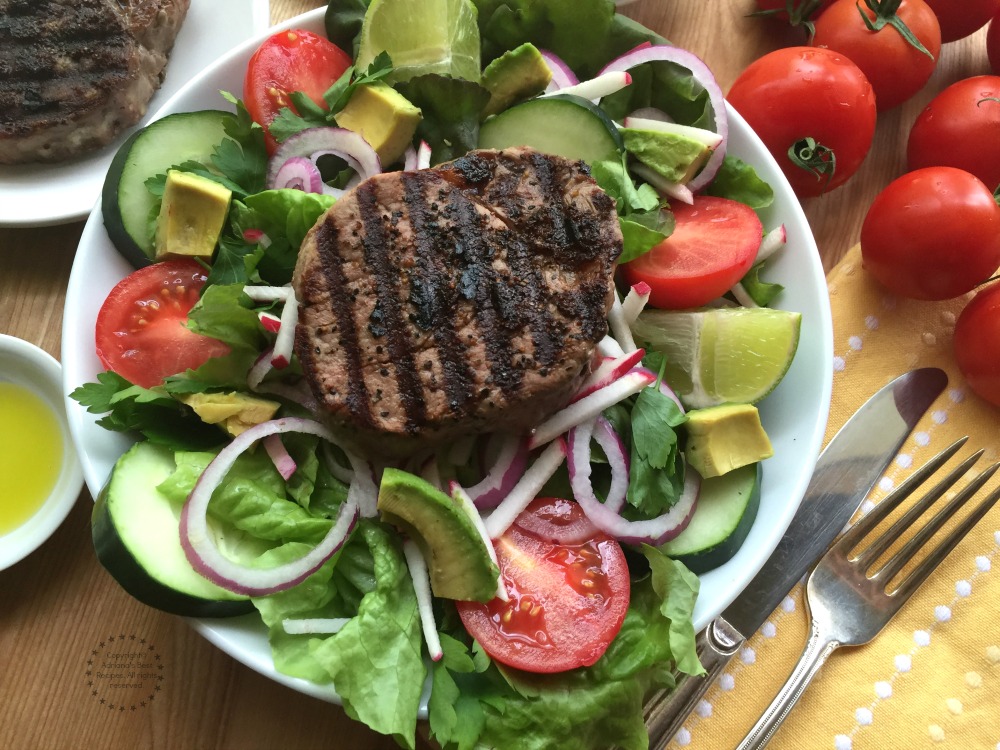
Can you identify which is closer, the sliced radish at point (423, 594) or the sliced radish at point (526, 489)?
the sliced radish at point (423, 594)

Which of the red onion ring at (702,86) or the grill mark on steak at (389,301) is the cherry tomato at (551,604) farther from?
the red onion ring at (702,86)

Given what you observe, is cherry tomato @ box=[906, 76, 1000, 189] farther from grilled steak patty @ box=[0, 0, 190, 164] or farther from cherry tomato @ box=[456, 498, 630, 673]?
grilled steak patty @ box=[0, 0, 190, 164]

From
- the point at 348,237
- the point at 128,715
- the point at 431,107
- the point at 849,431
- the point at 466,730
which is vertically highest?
the point at 431,107

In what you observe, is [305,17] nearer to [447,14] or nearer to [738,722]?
[447,14]

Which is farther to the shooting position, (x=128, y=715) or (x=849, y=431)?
(x=849, y=431)

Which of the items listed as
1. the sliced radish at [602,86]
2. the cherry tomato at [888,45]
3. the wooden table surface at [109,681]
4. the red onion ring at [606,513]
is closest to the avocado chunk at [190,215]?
Result: the wooden table surface at [109,681]

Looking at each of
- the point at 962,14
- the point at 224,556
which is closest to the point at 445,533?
the point at 224,556

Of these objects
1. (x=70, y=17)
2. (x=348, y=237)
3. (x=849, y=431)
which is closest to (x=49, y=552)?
(x=348, y=237)

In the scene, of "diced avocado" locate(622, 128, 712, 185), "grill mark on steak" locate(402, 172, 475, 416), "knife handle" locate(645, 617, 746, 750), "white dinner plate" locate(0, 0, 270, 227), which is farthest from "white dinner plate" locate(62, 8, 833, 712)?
"grill mark on steak" locate(402, 172, 475, 416)
